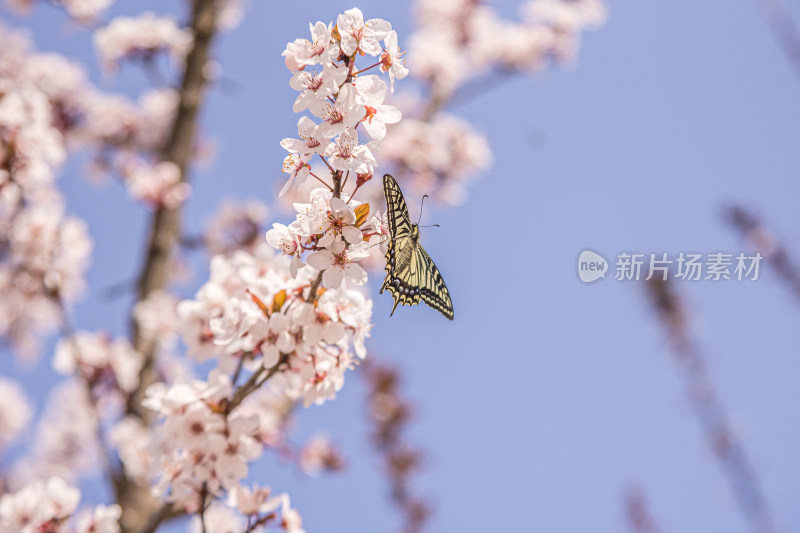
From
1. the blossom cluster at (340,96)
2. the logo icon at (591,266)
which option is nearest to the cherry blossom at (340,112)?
the blossom cluster at (340,96)

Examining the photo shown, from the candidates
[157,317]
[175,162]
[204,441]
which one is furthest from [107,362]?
[204,441]

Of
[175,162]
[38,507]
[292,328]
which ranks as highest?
[175,162]

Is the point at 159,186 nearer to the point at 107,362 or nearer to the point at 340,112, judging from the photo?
the point at 107,362

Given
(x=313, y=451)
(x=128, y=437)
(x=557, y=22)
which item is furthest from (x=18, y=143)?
(x=557, y=22)

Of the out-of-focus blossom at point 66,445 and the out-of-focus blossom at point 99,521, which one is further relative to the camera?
the out-of-focus blossom at point 66,445

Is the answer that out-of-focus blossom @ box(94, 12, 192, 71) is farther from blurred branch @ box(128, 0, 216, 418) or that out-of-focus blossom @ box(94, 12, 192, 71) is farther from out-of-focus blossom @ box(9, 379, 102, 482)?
out-of-focus blossom @ box(9, 379, 102, 482)

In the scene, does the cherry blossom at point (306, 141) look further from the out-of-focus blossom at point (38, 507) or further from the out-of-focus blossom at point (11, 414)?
the out-of-focus blossom at point (11, 414)
